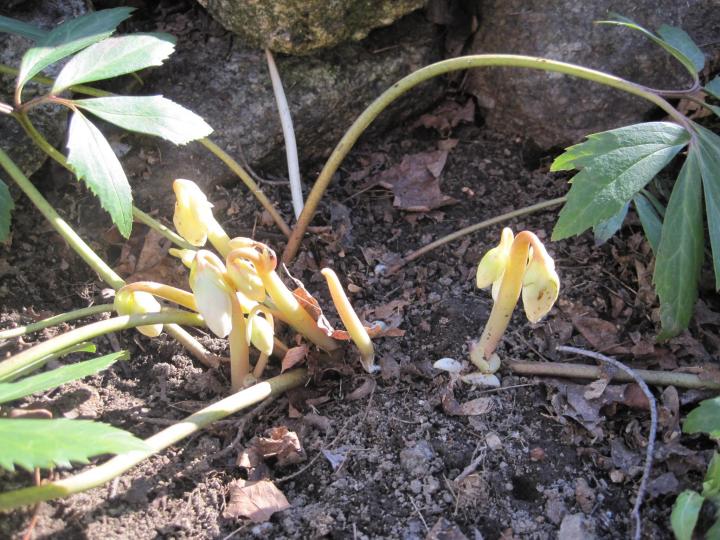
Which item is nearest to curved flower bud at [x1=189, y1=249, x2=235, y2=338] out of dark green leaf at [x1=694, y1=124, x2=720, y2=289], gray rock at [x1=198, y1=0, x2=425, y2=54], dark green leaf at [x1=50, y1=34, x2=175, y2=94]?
dark green leaf at [x1=50, y1=34, x2=175, y2=94]

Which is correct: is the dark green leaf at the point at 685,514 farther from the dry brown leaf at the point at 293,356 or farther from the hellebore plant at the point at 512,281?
the dry brown leaf at the point at 293,356

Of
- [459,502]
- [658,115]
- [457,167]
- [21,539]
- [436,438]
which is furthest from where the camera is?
[457,167]

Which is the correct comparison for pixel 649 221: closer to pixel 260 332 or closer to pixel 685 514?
pixel 685 514

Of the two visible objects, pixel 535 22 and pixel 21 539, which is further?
pixel 535 22

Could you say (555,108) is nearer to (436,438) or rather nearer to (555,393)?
(555,393)

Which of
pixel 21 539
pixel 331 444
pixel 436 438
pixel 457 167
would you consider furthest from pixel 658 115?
pixel 21 539

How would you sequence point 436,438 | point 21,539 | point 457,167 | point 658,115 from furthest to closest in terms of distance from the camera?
point 457,167 < point 658,115 < point 436,438 < point 21,539

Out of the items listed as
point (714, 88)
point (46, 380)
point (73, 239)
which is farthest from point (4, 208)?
point (714, 88)

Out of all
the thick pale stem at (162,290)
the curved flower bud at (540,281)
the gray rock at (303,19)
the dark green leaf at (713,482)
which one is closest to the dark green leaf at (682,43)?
the gray rock at (303,19)

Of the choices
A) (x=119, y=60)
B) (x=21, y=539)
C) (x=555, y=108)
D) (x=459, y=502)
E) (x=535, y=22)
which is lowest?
(x=459, y=502)
